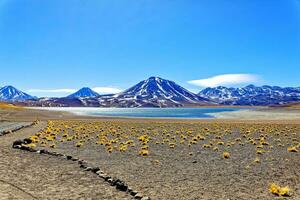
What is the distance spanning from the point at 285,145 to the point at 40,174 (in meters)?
22.3

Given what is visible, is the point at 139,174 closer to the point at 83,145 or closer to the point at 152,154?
the point at 152,154

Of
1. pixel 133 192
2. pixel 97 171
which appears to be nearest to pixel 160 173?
pixel 97 171

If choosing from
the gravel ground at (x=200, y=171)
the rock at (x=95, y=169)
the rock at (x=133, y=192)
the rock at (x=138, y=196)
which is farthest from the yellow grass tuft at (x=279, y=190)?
the rock at (x=95, y=169)

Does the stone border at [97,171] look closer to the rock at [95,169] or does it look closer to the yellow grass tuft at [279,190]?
the rock at [95,169]

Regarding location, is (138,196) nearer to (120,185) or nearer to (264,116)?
(120,185)

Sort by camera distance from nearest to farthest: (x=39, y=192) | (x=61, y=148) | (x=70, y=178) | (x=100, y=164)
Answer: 1. (x=39, y=192)
2. (x=70, y=178)
3. (x=100, y=164)
4. (x=61, y=148)

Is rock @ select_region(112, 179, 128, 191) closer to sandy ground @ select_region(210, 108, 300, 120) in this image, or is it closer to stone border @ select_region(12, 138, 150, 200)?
stone border @ select_region(12, 138, 150, 200)

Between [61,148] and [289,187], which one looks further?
[61,148]

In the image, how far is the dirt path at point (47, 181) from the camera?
15.3 meters

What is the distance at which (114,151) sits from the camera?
28.9 m

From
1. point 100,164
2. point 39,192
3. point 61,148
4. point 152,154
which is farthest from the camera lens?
point 61,148

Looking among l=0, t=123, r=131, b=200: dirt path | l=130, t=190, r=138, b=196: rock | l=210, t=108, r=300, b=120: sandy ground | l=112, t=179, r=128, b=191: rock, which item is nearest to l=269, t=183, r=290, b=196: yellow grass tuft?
l=130, t=190, r=138, b=196: rock

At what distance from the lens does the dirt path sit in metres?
15.3

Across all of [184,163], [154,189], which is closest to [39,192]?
[154,189]
